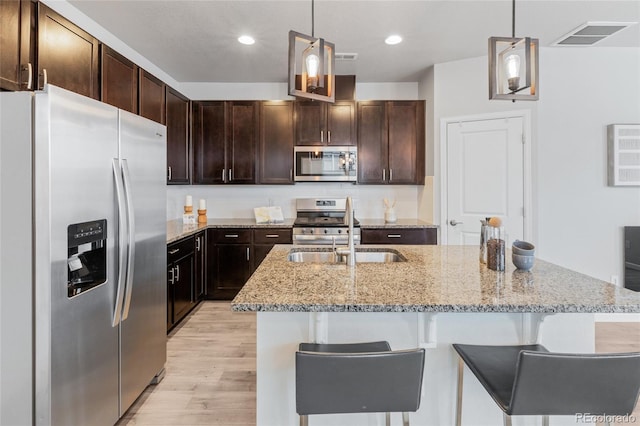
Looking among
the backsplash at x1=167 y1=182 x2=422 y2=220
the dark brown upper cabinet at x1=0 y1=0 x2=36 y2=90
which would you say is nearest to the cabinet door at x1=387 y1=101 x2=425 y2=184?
the backsplash at x1=167 y1=182 x2=422 y2=220

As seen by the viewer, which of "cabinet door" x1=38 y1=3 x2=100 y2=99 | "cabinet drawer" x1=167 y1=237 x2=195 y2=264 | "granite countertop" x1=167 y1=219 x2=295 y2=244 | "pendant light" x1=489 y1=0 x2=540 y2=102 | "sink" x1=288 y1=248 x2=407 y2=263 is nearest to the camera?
"pendant light" x1=489 y1=0 x2=540 y2=102

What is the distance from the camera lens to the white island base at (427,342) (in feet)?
5.04

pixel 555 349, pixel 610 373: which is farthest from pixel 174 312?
pixel 610 373

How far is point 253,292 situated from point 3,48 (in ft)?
5.84

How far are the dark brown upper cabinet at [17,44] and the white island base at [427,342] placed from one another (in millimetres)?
1796

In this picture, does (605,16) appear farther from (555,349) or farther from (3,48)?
(3,48)

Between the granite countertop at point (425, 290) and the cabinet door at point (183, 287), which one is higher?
the granite countertop at point (425, 290)

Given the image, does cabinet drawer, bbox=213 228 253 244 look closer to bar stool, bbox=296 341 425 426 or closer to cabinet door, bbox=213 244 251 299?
cabinet door, bbox=213 244 251 299

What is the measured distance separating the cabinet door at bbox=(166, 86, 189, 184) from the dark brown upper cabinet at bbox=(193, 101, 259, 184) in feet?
0.60

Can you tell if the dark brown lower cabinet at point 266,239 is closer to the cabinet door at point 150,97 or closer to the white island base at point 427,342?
the cabinet door at point 150,97

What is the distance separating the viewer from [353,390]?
110 centimetres

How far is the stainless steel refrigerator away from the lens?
1434 mm

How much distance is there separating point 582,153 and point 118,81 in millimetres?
4337

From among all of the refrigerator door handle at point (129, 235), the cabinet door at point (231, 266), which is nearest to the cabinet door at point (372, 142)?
the cabinet door at point (231, 266)
